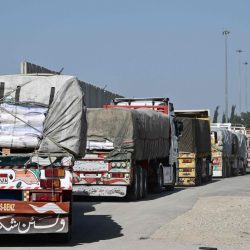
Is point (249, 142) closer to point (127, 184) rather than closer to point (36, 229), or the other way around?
point (127, 184)

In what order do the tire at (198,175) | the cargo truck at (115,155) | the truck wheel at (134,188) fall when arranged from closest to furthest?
the cargo truck at (115,155), the truck wheel at (134,188), the tire at (198,175)

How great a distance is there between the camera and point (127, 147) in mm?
20750

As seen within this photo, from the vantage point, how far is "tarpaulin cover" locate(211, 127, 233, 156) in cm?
3994

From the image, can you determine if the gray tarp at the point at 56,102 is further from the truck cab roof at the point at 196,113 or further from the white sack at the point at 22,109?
the truck cab roof at the point at 196,113

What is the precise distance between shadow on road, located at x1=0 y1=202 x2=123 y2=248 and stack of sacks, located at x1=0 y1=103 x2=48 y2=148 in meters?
1.62

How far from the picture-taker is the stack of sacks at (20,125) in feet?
39.6

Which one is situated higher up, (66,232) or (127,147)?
(127,147)

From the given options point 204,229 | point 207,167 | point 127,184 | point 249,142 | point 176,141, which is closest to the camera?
point 204,229

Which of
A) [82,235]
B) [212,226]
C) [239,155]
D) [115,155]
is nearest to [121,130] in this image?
[115,155]

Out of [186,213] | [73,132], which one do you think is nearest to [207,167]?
[186,213]

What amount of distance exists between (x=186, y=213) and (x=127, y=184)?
3206mm

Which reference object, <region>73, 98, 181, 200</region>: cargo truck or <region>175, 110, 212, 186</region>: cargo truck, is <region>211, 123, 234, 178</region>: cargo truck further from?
<region>73, 98, 181, 200</region>: cargo truck

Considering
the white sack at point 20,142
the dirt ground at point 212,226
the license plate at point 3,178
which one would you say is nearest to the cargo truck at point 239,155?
the dirt ground at point 212,226

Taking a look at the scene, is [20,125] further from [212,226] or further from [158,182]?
[158,182]
